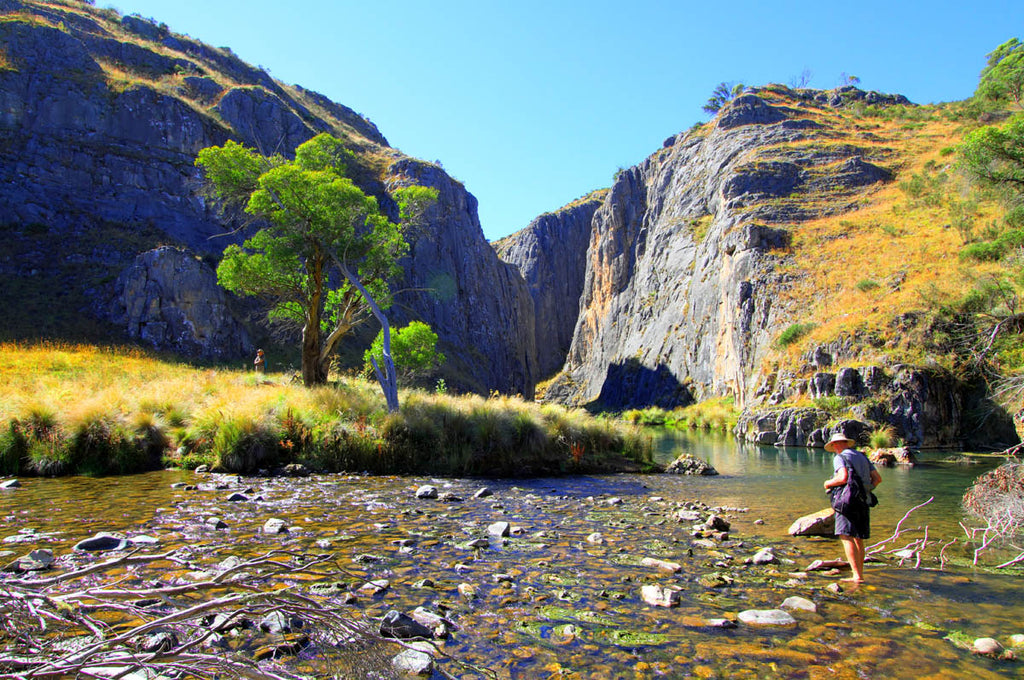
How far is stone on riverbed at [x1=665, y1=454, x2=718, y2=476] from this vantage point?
18281 millimetres

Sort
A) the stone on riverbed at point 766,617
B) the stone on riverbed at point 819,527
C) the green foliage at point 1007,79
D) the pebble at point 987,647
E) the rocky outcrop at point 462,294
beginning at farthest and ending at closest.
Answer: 1. the rocky outcrop at point 462,294
2. the green foliage at point 1007,79
3. the stone on riverbed at point 819,527
4. the stone on riverbed at point 766,617
5. the pebble at point 987,647

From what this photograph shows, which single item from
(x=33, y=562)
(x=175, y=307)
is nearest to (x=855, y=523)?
(x=33, y=562)

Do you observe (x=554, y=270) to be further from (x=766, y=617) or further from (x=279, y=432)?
(x=766, y=617)

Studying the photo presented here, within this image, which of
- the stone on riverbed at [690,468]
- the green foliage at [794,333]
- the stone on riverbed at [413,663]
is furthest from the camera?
the green foliage at [794,333]

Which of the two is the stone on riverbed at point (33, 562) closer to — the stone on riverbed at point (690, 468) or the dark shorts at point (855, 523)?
the dark shorts at point (855, 523)

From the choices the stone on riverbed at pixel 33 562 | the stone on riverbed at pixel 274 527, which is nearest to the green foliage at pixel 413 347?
the stone on riverbed at pixel 274 527

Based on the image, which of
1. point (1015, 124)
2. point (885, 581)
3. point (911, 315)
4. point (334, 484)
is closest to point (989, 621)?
point (885, 581)

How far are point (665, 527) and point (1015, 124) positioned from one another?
31153mm

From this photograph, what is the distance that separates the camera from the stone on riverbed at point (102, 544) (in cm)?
631

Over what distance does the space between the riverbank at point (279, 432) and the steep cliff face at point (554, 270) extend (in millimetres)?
104663

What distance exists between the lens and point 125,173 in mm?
46969

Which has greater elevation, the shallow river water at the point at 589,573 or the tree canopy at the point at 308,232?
the tree canopy at the point at 308,232

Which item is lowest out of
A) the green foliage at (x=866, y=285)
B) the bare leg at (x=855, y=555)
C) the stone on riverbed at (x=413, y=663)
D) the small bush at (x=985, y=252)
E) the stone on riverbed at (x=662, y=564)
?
the stone on riverbed at (x=662, y=564)

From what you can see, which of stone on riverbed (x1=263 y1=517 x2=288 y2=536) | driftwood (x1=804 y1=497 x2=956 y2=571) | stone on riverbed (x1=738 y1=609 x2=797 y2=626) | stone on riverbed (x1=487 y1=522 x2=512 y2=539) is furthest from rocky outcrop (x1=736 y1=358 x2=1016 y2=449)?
stone on riverbed (x1=263 y1=517 x2=288 y2=536)
